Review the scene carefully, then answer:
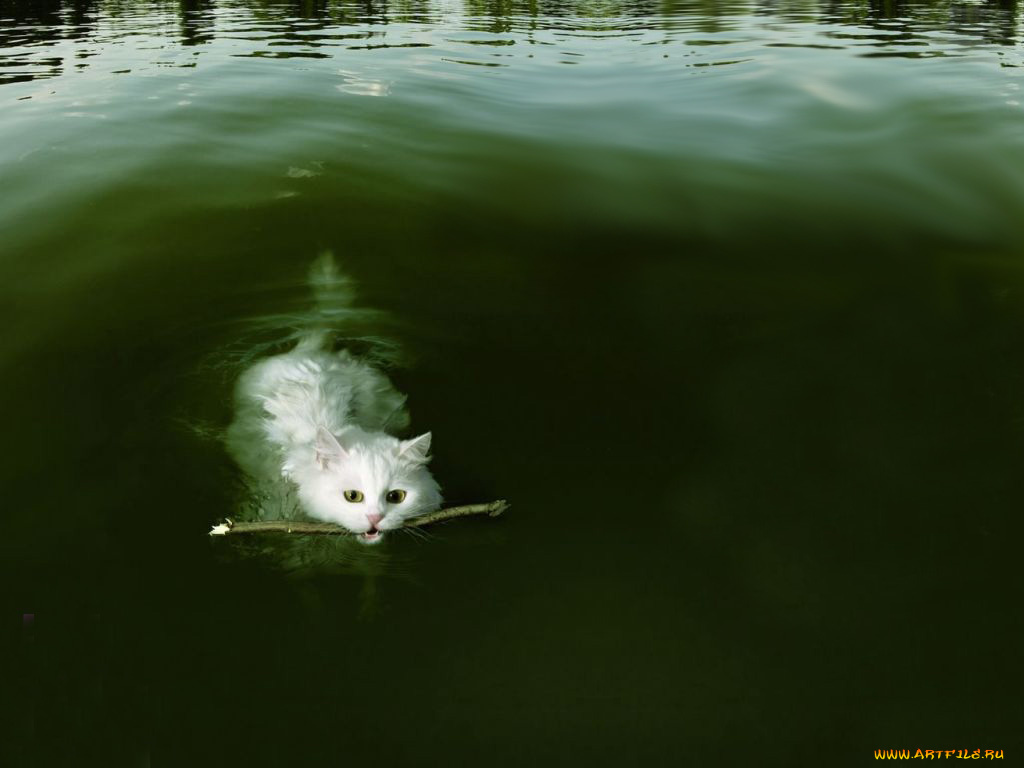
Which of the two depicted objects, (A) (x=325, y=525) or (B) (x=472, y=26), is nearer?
(A) (x=325, y=525)

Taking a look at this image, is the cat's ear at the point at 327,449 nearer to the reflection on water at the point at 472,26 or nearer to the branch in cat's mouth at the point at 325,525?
the branch in cat's mouth at the point at 325,525

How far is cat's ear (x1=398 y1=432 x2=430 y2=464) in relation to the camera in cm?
446

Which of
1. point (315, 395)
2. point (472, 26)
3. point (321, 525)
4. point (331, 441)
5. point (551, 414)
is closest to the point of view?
point (321, 525)

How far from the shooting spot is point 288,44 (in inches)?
675

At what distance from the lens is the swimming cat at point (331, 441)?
177 inches

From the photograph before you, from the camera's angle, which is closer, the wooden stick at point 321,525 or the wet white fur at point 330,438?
the wooden stick at point 321,525

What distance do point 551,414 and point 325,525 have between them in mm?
1872

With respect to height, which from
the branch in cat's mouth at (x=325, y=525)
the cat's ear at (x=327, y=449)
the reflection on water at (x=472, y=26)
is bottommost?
the branch in cat's mouth at (x=325, y=525)

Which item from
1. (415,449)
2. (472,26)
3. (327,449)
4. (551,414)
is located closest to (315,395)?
(327,449)

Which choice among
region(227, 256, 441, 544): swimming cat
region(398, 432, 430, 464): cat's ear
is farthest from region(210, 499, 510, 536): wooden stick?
region(398, 432, 430, 464): cat's ear

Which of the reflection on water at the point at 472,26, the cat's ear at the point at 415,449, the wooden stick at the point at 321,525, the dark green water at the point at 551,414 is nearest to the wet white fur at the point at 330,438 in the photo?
the cat's ear at the point at 415,449

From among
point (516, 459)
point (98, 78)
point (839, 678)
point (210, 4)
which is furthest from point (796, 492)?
point (210, 4)

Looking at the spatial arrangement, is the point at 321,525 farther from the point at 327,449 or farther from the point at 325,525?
the point at 327,449

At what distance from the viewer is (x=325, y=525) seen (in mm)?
4422
